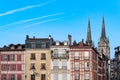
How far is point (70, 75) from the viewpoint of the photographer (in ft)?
356

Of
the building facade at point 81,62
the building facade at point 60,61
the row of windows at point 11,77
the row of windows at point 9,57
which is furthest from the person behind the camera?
the row of windows at point 9,57

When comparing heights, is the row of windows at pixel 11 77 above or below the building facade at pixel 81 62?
below

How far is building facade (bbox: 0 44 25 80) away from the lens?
109 m

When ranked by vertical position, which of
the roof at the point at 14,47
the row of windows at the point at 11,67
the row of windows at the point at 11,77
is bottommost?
the row of windows at the point at 11,77

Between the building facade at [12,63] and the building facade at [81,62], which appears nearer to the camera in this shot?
the building facade at [81,62]

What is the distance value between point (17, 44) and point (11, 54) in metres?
4.00

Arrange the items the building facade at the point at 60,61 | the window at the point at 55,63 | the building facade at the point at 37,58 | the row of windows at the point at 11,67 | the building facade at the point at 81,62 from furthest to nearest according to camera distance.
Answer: the row of windows at the point at 11,67
the window at the point at 55,63
the building facade at the point at 37,58
the building facade at the point at 60,61
the building facade at the point at 81,62

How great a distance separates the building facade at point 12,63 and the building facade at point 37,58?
1.14 m

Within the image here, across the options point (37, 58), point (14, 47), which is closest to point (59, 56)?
point (37, 58)

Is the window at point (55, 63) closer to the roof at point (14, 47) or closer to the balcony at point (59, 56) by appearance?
the balcony at point (59, 56)

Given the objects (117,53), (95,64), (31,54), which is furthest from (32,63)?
(117,53)

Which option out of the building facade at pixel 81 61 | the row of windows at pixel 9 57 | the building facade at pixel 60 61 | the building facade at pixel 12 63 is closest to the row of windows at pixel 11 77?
the building facade at pixel 12 63

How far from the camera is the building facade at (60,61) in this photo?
109 m

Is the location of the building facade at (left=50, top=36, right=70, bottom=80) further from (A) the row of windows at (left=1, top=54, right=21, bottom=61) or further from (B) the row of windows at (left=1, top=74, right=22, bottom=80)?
(A) the row of windows at (left=1, top=54, right=21, bottom=61)
